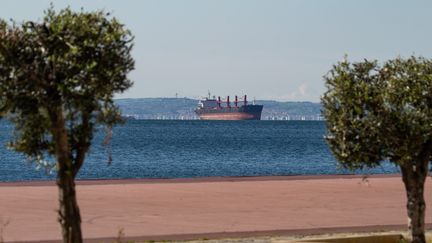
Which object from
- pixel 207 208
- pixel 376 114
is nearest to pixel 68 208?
pixel 376 114

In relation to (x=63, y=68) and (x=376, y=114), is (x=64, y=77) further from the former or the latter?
(x=376, y=114)

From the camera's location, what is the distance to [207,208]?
76.4ft

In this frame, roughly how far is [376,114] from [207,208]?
10.3 meters

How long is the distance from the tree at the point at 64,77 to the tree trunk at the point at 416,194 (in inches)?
172

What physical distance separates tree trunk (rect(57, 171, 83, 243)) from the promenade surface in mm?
5582

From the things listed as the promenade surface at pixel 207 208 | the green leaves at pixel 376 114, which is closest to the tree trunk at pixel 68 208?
the green leaves at pixel 376 114

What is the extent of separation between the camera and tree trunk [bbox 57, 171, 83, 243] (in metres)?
11.7

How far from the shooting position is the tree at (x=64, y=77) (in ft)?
36.7

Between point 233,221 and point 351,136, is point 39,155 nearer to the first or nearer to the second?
point 351,136

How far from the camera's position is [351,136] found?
13461 millimetres

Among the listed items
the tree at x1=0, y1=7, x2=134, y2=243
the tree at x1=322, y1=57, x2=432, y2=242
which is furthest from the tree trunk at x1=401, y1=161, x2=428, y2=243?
the tree at x1=0, y1=7, x2=134, y2=243

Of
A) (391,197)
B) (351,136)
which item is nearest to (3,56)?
(351,136)

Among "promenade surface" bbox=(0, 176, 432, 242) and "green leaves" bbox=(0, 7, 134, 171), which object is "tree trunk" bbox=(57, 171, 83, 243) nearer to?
"green leaves" bbox=(0, 7, 134, 171)

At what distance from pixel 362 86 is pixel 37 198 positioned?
14052 mm
